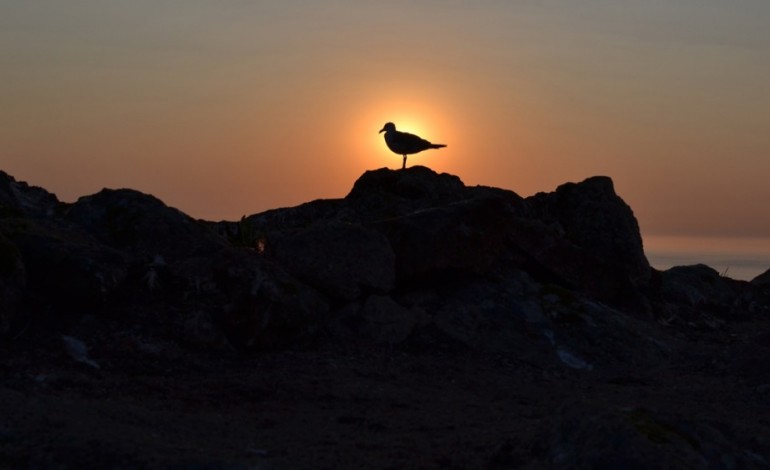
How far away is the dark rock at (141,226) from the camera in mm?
15141

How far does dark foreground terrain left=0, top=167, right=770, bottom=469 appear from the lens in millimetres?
8734

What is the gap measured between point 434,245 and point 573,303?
2.49 m

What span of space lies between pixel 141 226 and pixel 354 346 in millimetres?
4019

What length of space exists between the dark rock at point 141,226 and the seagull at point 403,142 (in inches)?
215

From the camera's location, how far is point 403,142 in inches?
797

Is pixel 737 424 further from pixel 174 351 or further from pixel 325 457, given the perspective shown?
pixel 174 351

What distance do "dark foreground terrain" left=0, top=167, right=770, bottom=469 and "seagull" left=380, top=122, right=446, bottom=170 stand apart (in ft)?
2.71

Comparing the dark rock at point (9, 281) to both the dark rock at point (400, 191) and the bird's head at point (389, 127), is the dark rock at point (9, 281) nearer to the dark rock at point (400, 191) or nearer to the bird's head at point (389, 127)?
the dark rock at point (400, 191)

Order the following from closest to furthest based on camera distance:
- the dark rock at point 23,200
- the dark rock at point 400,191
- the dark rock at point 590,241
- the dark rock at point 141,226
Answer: the dark rock at point 23,200, the dark rock at point 141,226, the dark rock at point 590,241, the dark rock at point 400,191

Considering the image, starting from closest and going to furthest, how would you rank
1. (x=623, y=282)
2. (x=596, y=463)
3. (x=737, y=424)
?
(x=596, y=463), (x=737, y=424), (x=623, y=282)

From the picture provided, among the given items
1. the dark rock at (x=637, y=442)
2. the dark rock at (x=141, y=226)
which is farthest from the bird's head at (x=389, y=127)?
the dark rock at (x=637, y=442)

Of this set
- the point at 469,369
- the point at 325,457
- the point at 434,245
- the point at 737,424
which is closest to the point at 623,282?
the point at 434,245

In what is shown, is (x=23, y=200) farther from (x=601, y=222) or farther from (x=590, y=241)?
(x=601, y=222)

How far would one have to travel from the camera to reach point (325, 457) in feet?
29.1
